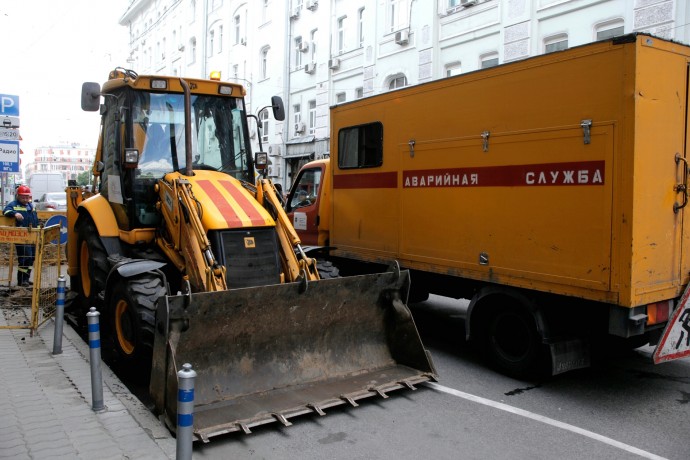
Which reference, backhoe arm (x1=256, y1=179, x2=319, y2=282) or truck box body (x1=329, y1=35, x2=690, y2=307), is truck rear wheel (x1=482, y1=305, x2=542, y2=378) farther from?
backhoe arm (x1=256, y1=179, x2=319, y2=282)

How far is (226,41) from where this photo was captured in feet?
117

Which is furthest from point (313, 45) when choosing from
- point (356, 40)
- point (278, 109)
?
point (278, 109)

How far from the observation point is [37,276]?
6910mm

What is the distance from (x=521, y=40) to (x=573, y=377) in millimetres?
13179

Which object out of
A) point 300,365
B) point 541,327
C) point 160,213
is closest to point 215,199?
point 160,213

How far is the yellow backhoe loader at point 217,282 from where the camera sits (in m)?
4.68

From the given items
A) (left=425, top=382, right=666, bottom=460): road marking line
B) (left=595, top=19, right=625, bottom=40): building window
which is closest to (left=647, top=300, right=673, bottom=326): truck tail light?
(left=425, top=382, right=666, bottom=460): road marking line

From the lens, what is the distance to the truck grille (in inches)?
213

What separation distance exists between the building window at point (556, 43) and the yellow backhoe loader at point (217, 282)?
39.3 feet

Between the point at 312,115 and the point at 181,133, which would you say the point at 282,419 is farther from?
the point at 312,115

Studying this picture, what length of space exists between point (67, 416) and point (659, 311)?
511 cm

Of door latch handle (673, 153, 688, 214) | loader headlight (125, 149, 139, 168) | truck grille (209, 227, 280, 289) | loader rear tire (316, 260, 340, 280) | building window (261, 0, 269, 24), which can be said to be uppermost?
building window (261, 0, 269, 24)

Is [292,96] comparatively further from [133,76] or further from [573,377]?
[573,377]

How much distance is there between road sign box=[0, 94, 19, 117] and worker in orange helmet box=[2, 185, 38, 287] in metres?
2.77
